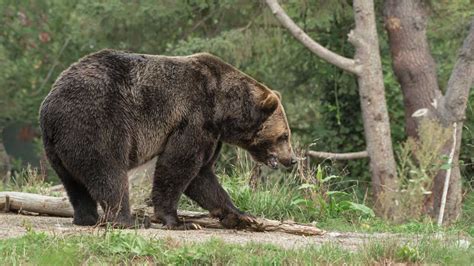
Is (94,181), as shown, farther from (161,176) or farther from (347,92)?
(347,92)

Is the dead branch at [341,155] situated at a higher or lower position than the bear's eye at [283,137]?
lower

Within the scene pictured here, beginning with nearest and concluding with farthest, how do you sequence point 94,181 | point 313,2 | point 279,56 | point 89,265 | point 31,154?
point 89,265
point 94,181
point 313,2
point 279,56
point 31,154

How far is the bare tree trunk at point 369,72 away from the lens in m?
15.5

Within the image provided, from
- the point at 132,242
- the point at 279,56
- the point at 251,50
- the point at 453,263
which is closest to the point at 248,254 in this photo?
the point at 132,242

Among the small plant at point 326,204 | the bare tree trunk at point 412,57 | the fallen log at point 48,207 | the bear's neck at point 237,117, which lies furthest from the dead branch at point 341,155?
the fallen log at point 48,207

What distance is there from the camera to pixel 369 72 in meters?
15.6

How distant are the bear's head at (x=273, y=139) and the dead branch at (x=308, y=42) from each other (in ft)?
19.2

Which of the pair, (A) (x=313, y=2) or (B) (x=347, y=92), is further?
(B) (x=347, y=92)

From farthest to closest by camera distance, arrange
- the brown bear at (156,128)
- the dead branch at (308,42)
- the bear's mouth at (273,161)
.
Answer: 1. the dead branch at (308,42)
2. the bear's mouth at (273,161)
3. the brown bear at (156,128)

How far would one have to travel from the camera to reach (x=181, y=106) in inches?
358

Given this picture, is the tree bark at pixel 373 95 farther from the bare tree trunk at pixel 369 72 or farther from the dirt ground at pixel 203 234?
the dirt ground at pixel 203 234

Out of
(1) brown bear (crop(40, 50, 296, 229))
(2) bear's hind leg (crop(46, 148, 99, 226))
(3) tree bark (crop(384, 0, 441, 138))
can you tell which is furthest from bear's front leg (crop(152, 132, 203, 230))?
(3) tree bark (crop(384, 0, 441, 138))

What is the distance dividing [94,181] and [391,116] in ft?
38.0

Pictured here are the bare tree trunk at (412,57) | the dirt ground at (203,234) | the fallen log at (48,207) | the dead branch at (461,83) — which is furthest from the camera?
the bare tree trunk at (412,57)
